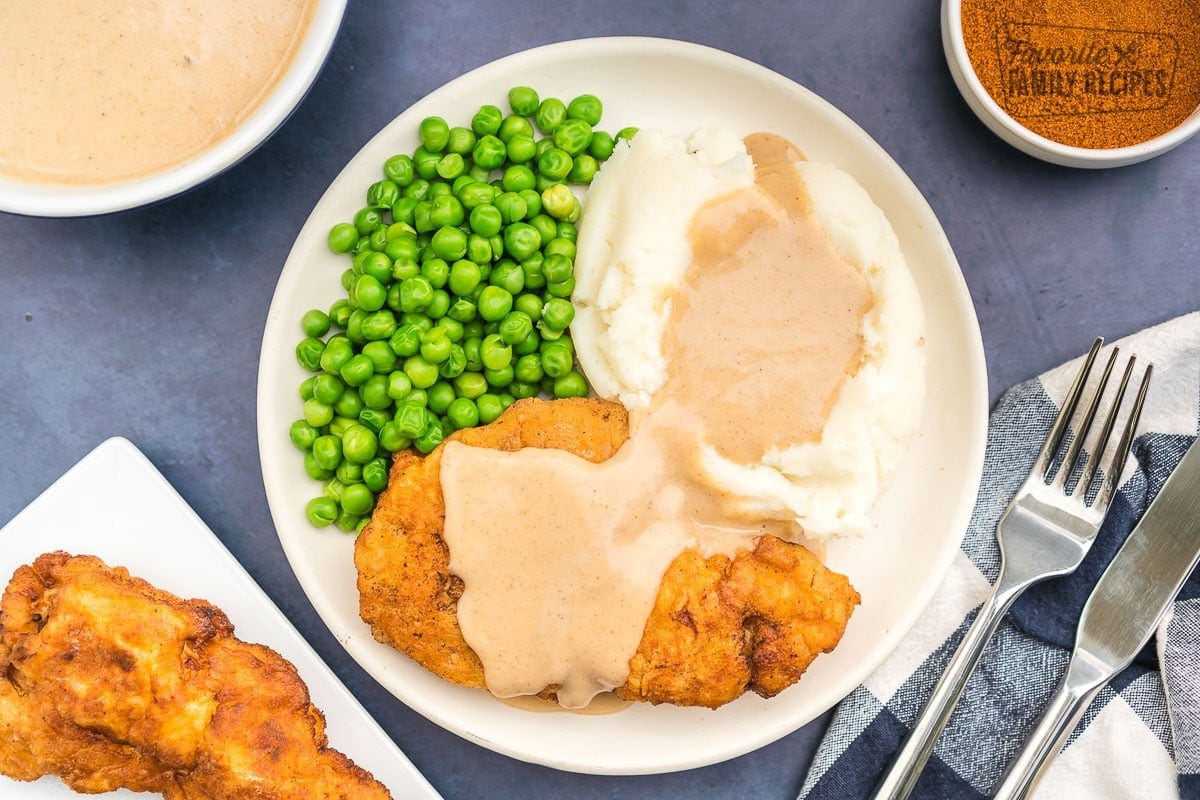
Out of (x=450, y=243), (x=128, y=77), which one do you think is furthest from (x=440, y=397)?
(x=128, y=77)

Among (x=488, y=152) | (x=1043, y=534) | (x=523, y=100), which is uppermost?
(x=523, y=100)

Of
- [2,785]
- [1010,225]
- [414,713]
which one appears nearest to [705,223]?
[1010,225]

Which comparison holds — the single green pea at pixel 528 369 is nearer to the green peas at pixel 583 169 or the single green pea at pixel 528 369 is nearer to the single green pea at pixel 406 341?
the single green pea at pixel 406 341

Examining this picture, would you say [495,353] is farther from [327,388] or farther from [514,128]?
[514,128]

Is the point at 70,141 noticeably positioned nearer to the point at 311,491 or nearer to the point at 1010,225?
the point at 311,491

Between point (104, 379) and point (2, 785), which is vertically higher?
point (104, 379)

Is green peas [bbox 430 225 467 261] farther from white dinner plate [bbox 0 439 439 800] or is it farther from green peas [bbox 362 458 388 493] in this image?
white dinner plate [bbox 0 439 439 800]
